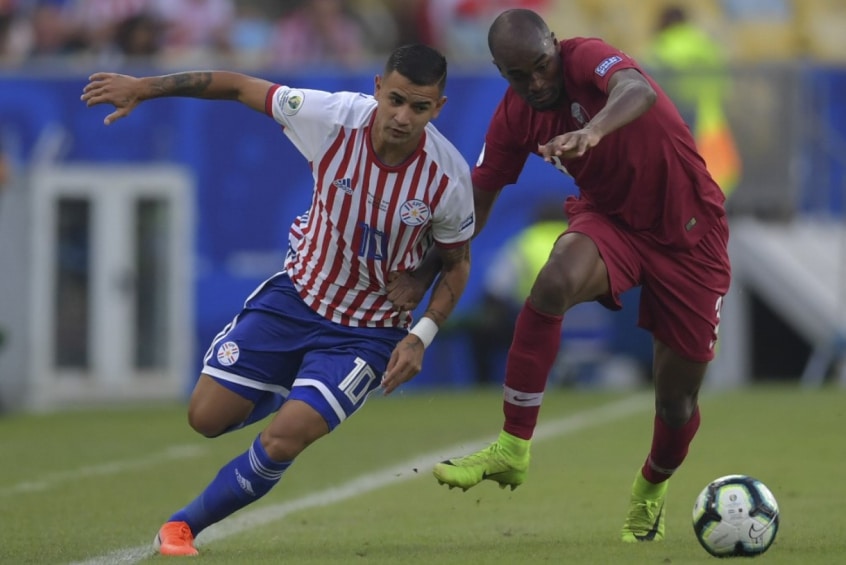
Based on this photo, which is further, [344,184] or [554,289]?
[344,184]

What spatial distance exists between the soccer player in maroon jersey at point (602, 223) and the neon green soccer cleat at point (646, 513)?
0.42 ft

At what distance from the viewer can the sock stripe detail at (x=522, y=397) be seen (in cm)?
678

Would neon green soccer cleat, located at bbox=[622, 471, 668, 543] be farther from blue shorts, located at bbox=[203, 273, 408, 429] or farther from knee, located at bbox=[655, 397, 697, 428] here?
blue shorts, located at bbox=[203, 273, 408, 429]

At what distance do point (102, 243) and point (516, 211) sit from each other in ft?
14.0

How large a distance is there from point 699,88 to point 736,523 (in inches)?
438

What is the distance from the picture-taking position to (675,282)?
688 cm

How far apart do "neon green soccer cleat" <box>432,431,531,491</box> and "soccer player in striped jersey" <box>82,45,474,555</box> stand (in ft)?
1.44

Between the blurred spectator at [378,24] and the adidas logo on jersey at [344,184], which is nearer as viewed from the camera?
the adidas logo on jersey at [344,184]

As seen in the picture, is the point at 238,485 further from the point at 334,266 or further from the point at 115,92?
the point at 115,92

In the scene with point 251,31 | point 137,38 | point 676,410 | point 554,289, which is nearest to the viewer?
point 554,289

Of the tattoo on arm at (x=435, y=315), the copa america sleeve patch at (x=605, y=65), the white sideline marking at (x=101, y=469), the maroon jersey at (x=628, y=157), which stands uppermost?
the copa america sleeve patch at (x=605, y=65)

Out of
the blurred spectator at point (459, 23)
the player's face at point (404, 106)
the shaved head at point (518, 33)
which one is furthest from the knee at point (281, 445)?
the blurred spectator at point (459, 23)

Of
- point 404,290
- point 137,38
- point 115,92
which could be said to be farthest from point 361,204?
point 137,38

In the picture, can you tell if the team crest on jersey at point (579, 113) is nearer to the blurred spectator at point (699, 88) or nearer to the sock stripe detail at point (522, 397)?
the sock stripe detail at point (522, 397)
